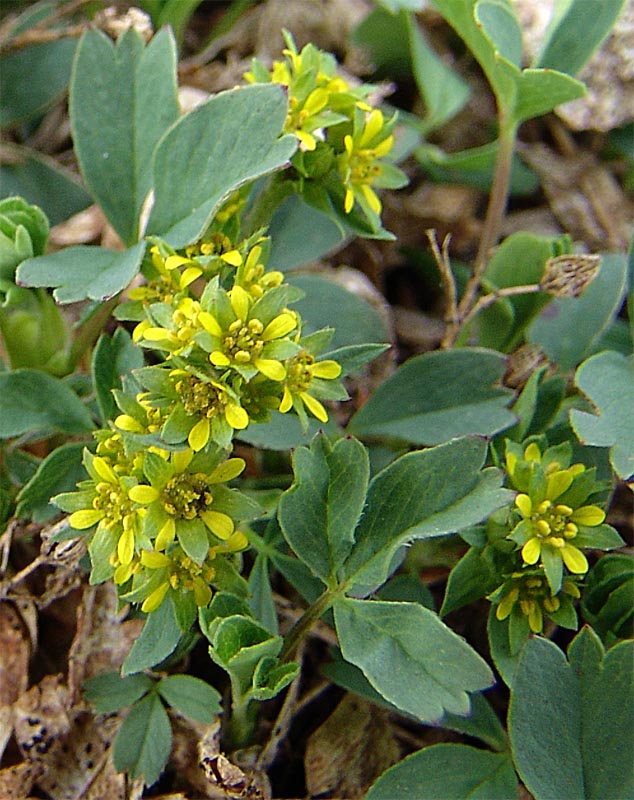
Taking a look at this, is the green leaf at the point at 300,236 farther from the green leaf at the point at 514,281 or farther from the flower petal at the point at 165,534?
the flower petal at the point at 165,534

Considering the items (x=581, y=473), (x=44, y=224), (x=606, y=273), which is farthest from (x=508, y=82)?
(x=44, y=224)

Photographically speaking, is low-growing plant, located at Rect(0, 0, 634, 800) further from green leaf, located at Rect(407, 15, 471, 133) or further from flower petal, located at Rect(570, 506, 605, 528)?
green leaf, located at Rect(407, 15, 471, 133)

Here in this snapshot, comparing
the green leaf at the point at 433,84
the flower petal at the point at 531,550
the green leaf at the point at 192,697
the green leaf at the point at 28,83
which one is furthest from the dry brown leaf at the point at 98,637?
the green leaf at the point at 433,84

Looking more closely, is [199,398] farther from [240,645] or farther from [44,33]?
[44,33]

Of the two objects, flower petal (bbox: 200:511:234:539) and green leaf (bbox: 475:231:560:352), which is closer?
flower petal (bbox: 200:511:234:539)

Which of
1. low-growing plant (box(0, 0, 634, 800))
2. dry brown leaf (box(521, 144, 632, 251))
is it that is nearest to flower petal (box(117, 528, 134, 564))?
low-growing plant (box(0, 0, 634, 800))

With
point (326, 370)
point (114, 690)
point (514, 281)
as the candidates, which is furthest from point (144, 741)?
point (514, 281)
